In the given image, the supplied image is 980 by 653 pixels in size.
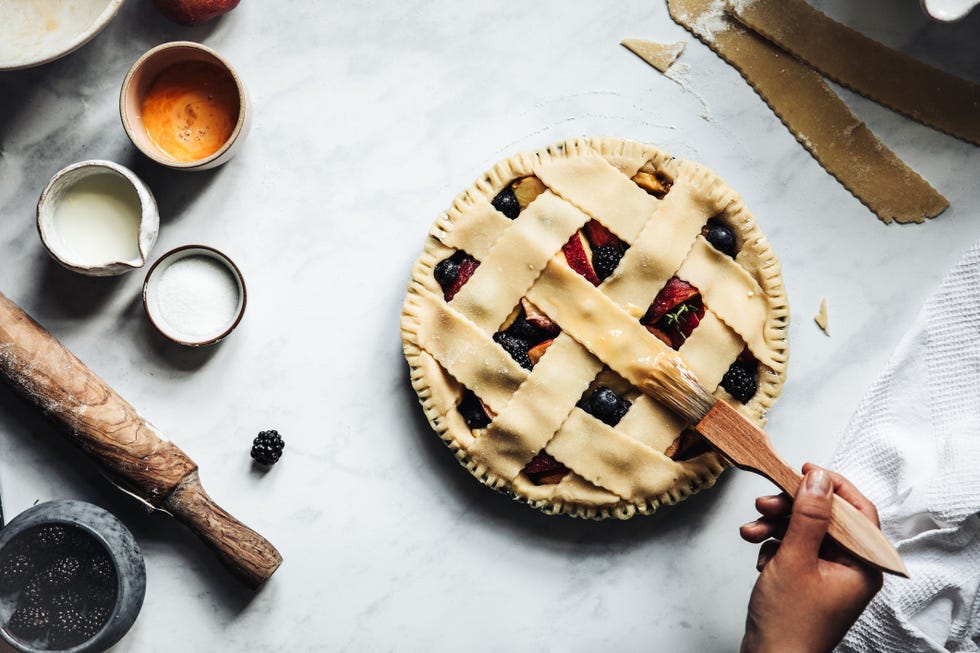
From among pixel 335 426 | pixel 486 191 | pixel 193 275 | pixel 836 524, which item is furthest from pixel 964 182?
pixel 193 275

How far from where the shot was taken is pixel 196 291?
2.30m

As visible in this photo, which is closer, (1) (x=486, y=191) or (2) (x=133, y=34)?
(1) (x=486, y=191)

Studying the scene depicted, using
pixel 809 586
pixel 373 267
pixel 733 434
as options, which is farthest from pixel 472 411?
pixel 809 586

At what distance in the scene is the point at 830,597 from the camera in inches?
74.1

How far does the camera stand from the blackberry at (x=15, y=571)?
210cm

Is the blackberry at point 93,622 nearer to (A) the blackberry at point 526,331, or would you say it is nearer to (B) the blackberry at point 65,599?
(B) the blackberry at point 65,599

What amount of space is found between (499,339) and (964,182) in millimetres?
1445

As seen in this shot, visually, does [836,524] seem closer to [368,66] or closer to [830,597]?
[830,597]

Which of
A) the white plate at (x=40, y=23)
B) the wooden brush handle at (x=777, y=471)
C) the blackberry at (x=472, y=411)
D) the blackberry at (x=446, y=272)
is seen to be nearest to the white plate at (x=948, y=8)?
the wooden brush handle at (x=777, y=471)

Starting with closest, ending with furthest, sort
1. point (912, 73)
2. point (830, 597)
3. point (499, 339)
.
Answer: point (830, 597)
point (499, 339)
point (912, 73)

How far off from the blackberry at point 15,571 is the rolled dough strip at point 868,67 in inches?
95.0

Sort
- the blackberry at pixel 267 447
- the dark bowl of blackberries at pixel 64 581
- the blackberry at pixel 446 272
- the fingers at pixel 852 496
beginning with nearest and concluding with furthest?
the fingers at pixel 852 496
the dark bowl of blackberries at pixel 64 581
the blackberry at pixel 446 272
the blackberry at pixel 267 447

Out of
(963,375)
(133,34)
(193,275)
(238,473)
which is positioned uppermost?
(963,375)

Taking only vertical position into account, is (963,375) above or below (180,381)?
above
